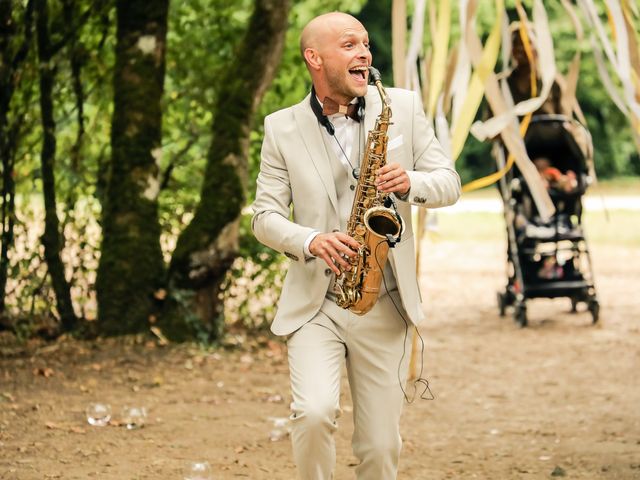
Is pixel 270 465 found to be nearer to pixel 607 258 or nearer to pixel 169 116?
pixel 169 116

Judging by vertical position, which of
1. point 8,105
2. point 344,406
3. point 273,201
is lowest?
point 344,406

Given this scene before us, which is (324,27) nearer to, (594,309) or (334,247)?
(334,247)

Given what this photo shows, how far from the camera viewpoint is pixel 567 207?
421 inches

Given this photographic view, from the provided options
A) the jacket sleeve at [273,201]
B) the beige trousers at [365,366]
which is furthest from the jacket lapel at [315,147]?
the beige trousers at [365,366]

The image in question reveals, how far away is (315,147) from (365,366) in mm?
800

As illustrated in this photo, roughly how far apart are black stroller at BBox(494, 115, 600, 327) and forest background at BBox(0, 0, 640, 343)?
7.73 ft

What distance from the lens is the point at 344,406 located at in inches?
289

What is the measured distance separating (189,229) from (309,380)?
4844mm

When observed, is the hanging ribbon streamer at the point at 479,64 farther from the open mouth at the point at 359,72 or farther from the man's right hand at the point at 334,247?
the man's right hand at the point at 334,247

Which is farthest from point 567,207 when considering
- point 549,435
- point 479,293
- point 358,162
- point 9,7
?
A: point 358,162

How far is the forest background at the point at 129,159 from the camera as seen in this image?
8.59 m

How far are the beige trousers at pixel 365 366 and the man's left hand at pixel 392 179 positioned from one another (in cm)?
48

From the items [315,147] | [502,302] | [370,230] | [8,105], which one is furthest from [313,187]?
[502,302]

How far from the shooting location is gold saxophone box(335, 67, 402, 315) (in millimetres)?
3926
